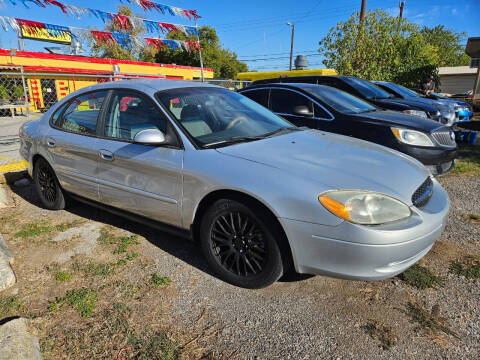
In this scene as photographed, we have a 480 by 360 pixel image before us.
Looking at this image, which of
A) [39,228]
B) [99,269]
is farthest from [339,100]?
[39,228]

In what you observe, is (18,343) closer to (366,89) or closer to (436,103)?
(366,89)

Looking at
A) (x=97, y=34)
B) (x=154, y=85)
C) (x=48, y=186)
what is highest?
(x=97, y=34)

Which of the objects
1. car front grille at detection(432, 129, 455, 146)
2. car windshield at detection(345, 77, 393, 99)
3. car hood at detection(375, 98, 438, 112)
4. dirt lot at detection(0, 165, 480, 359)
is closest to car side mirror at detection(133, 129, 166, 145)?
dirt lot at detection(0, 165, 480, 359)

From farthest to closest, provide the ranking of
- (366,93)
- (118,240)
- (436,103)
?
1. (436,103)
2. (366,93)
3. (118,240)

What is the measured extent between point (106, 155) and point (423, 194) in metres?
2.73

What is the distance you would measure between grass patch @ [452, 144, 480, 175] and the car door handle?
548cm

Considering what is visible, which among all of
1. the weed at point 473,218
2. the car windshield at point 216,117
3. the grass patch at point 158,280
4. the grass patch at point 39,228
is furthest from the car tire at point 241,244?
the weed at point 473,218

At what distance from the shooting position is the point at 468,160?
6645 millimetres

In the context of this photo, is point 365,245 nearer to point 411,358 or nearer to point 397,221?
point 397,221

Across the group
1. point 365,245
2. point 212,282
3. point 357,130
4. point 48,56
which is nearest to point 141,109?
point 212,282

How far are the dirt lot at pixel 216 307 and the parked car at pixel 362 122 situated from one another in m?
1.53

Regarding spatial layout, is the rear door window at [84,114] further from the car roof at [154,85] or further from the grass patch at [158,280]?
the grass patch at [158,280]

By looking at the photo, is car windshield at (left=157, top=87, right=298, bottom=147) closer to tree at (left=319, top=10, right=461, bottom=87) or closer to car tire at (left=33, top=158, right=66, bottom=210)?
car tire at (left=33, top=158, right=66, bottom=210)

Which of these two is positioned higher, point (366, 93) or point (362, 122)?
point (366, 93)
